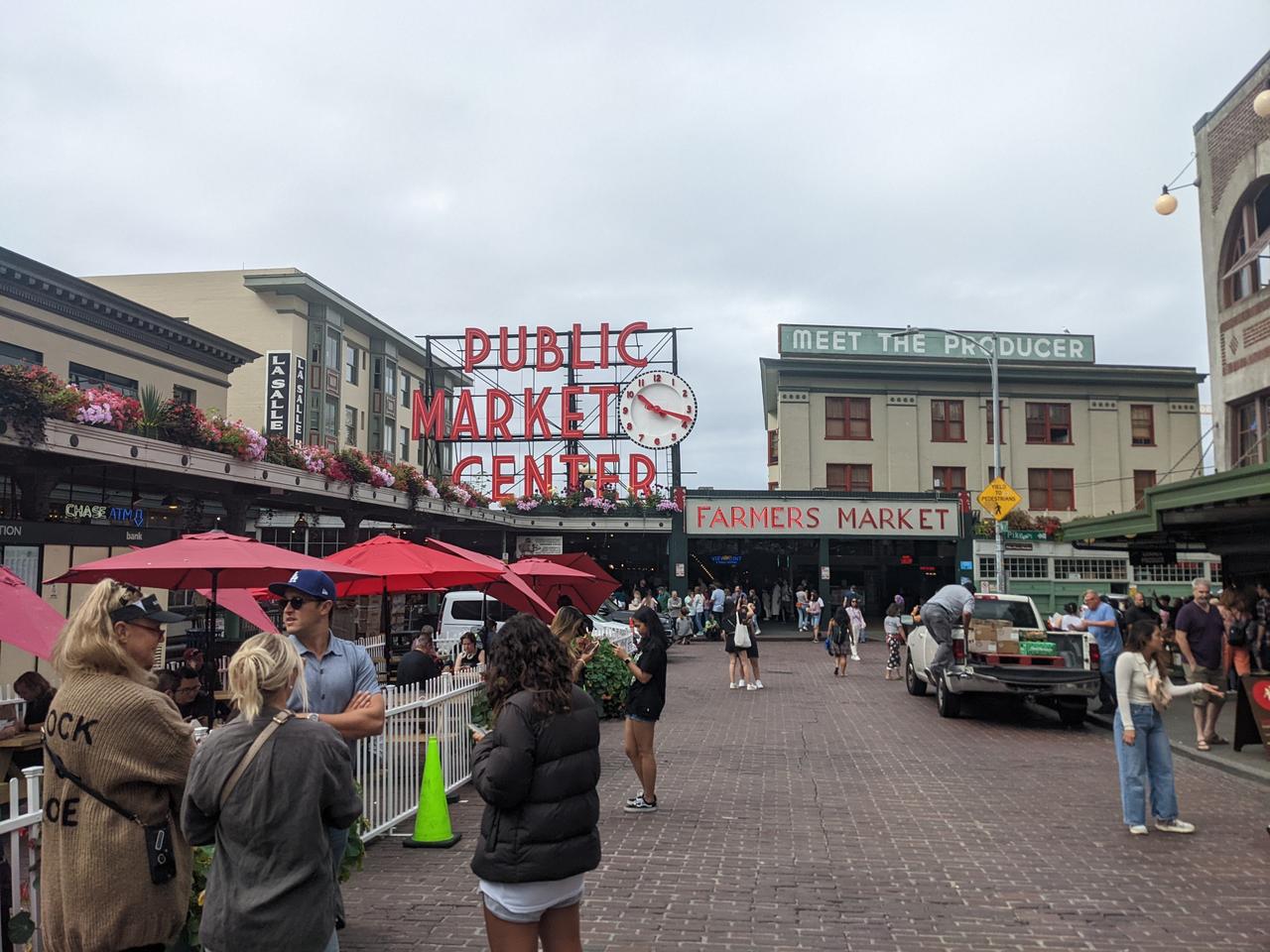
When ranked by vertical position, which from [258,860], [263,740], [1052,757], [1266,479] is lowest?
[1052,757]

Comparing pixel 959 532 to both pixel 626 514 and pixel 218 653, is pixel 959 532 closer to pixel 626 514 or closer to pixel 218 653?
pixel 626 514

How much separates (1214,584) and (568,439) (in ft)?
83.7

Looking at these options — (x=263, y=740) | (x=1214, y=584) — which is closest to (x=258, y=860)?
(x=263, y=740)

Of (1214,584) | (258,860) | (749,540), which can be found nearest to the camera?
(258,860)

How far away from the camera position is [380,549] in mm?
11430

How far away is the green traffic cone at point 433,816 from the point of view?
7.63 meters

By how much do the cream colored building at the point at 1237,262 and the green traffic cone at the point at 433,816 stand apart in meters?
19.8

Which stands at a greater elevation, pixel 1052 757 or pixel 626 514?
pixel 626 514

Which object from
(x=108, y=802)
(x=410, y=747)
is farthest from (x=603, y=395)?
(x=108, y=802)

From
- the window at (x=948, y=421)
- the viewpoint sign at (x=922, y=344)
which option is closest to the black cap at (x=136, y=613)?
the viewpoint sign at (x=922, y=344)

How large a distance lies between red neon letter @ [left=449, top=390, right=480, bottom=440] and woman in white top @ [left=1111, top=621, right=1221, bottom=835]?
31.5 m

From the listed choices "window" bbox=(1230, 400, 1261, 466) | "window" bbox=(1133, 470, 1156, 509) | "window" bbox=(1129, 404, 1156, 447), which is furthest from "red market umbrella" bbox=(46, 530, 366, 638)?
"window" bbox=(1129, 404, 1156, 447)

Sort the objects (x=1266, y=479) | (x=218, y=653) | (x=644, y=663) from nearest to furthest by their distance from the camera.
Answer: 1. (x=644, y=663)
2. (x=1266, y=479)
3. (x=218, y=653)

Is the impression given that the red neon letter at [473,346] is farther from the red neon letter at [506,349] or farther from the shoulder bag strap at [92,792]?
the shoulder bag strap at [92,792]
